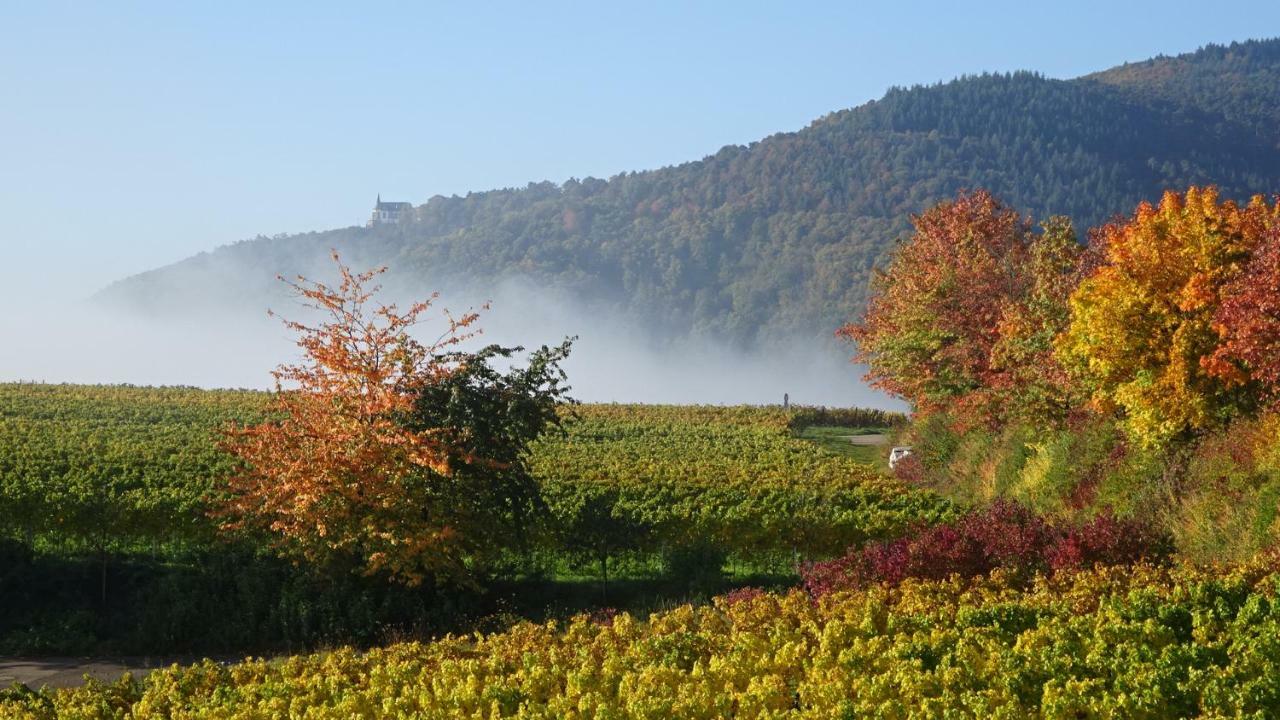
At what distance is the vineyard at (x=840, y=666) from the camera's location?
10273 millimetres

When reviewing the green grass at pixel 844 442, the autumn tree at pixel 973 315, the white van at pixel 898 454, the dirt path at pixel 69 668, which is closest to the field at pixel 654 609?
the dirt path at pixel 69 668

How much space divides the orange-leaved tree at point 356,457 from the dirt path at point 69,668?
9.93 ft

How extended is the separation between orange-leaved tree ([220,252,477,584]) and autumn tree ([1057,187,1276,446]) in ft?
42.8

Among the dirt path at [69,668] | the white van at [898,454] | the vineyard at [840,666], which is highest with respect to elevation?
the vineyard at [840,666]

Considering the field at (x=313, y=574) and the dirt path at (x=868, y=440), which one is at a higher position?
the field at (x=313, y=574)

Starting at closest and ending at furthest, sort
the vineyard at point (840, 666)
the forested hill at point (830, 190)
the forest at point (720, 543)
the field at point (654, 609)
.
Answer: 1. the vineyard at point (840, 666)
2. the field at point (654, 609)
3. the forest at point (720, 543)
4. the forested hill at point (830, 190)

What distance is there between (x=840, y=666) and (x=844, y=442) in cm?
4181

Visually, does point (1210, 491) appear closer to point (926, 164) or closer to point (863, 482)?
point (863, 482)

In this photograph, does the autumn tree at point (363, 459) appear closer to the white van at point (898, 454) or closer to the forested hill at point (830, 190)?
the white van at point (898, 454)

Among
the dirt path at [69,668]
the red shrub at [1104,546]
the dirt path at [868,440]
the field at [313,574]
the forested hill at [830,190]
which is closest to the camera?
the dirt path at [69,668]

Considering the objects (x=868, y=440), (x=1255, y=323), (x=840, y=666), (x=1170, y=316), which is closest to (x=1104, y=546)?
(x=1255, y=323)

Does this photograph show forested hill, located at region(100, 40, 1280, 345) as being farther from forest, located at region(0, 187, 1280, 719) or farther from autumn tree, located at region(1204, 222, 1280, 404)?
autumn tree, located at region(1204, 222, 1280, 404)

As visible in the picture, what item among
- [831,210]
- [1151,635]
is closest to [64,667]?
[1151,635]

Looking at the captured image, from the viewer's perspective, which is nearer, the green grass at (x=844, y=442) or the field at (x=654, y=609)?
the field at (x=654, y=609)
